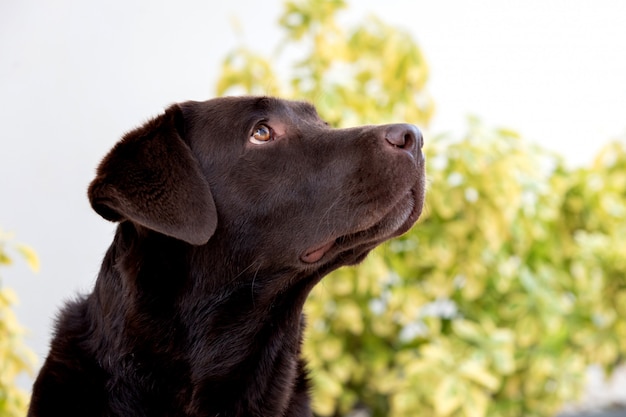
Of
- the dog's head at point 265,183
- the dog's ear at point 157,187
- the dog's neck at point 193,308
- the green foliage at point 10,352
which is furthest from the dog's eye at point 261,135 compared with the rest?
the green foliage at point 10,352

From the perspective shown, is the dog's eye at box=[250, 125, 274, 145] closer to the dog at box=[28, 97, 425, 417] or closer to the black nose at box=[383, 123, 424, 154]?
Result: the dog at box=[28, 97, 425, 417]

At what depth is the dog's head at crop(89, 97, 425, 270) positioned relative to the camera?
2160 mm

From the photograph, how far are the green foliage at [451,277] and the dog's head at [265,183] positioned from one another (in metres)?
1.59

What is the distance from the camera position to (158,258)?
2.29 metres

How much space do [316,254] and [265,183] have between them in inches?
9.4

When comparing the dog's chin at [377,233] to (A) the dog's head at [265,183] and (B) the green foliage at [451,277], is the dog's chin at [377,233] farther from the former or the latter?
(B) the green foliage at [451,277]

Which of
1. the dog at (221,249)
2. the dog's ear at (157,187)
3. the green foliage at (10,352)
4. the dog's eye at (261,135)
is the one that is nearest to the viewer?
the dog's ear at (157,187)

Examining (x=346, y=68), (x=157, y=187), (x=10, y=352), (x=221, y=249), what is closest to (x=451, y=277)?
(x=346, y=68)

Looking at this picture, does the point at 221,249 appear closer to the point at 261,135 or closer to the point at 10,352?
the point at 261,135

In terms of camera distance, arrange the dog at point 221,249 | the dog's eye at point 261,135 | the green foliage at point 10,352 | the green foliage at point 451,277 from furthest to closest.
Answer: the green foliage at point 451,277 < the green foliage at point 10,352 < the dog's eye at point 261,135 < the dog at point 221,249

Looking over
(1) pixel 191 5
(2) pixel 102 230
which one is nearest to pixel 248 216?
(2) pixel 102 230

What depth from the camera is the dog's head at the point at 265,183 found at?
2160 mm

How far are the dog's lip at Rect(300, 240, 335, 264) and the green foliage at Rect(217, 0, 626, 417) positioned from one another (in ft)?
5.42

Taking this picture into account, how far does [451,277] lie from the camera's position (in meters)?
4.35
